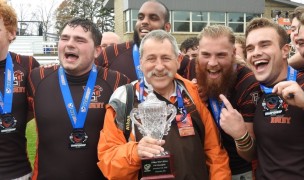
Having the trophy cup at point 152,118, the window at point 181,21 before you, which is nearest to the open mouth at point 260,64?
the trophy cup at point 152,118

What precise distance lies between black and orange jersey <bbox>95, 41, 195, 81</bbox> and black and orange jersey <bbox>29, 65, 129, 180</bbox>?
874 mm

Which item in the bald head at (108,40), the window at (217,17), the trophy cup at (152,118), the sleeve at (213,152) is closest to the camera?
the trophy cup at (152,118)

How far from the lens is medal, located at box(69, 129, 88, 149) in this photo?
3.55 meters

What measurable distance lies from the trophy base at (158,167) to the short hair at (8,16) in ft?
6.97

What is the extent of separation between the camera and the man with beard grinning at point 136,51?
461 centimetres

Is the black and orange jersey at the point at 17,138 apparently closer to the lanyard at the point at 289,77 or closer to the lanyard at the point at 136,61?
the lanyard at the point at 136,61

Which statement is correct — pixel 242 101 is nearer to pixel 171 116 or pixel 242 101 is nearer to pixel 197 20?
pixel 171 116

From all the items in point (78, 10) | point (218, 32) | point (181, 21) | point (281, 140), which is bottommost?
point (281, 140)

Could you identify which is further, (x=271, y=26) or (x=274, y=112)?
(x=271, y=26)

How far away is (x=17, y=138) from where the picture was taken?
3838mm

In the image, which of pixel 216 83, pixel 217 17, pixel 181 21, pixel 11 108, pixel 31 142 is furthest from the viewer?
Answer: pixel 217 17

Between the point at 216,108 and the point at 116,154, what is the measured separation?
110 cm

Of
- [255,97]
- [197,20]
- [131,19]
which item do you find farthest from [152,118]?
[197,20]

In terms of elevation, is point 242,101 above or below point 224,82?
below
